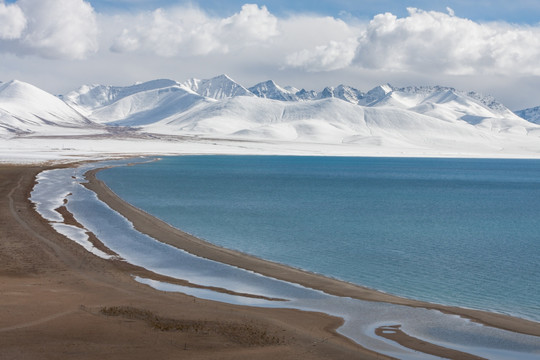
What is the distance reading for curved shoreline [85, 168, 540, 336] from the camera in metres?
17.3

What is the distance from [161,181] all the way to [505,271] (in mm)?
52789

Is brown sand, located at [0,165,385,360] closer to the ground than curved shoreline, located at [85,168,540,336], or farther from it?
farther from it

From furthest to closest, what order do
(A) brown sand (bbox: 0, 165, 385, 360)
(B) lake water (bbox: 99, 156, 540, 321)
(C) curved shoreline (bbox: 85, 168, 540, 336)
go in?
(B) lake water (bbox: 99, 156, 540, 321), (C) curved shoreline (bbox: 85, 168, 540, 336), (A) brown sand (bbox: 0, 165, 385, 360)

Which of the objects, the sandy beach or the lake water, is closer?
the sandy beach

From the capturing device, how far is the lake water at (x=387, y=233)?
22.5 meters

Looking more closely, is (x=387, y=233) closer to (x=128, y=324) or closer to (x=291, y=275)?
(x=291, y=275)

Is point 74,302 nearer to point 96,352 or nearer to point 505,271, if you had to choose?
point 96,352

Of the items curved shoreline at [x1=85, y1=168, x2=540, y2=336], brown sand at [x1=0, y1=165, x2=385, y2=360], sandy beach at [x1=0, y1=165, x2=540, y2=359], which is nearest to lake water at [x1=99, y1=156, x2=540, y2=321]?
curved shoreline at [x1=85, y1=168, x2=540, y2=336]

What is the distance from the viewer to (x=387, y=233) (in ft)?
116

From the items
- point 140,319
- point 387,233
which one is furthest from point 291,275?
point 387,233

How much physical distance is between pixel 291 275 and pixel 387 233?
1387 cm

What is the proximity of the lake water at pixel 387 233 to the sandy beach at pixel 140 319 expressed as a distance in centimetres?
266

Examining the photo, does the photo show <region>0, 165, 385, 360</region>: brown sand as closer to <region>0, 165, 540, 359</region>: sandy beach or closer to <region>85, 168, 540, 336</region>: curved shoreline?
<region>0, 165, 540, 359</region>: sandy beach

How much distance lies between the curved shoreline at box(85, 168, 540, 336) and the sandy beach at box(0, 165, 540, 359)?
42mm
